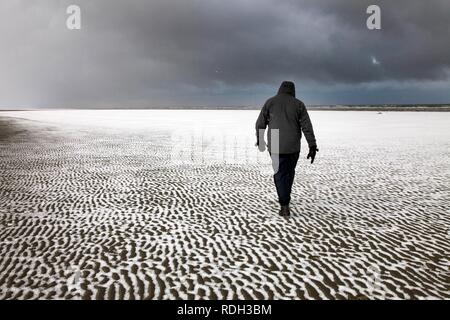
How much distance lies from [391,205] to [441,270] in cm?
311

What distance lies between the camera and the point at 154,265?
457cm

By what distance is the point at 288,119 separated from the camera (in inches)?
255

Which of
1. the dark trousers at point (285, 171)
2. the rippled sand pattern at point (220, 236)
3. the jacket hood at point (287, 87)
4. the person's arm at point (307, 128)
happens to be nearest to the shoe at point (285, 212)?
the rippled sand pattern at point (220, 236)

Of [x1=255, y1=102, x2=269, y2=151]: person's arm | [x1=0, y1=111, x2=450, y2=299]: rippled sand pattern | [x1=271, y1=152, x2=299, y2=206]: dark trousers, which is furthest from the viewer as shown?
[x1=255, y1=102, x2=269, y2=151]: person's arm

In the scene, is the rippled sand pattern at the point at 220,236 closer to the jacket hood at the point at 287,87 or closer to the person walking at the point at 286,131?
the person walking at the point at 286,131

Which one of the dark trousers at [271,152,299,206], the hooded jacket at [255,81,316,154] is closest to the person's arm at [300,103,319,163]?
the hooded jacket at [255,81,316,154]

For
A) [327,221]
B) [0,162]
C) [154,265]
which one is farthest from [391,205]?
[0,162]

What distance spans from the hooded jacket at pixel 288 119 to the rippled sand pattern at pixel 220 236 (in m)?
1.40

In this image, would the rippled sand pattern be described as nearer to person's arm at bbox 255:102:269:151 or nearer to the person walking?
the person walking

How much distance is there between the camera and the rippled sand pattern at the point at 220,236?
405 cm

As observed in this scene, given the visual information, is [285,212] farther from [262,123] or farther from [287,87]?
[287,87]

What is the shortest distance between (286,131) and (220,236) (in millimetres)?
2320

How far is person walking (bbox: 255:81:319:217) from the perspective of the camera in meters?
6.43
